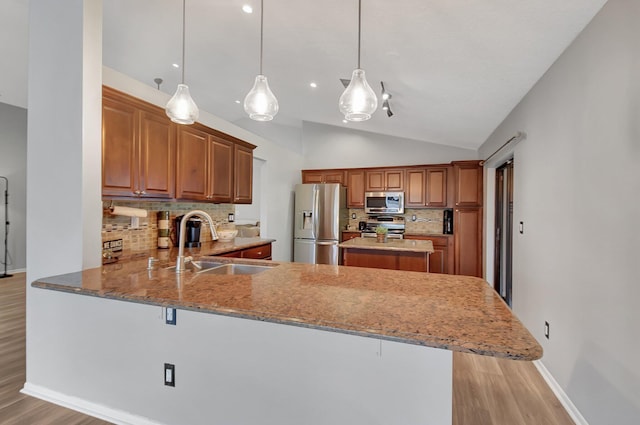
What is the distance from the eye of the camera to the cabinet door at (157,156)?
2422 millimetres

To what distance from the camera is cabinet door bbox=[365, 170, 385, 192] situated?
5777 mm

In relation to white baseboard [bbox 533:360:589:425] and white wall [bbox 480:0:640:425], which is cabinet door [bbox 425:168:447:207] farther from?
white baseboard [bbox 533:360:589:425]

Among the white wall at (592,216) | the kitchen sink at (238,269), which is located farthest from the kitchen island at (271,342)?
the white wall at (592,216)

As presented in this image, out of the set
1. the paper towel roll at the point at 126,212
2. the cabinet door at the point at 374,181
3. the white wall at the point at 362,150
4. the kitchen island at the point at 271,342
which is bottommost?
the kitchen island at the point at 271,342

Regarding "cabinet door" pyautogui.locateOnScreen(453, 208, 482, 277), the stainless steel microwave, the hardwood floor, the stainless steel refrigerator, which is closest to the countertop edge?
the hardwood floor

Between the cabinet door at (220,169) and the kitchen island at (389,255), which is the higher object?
the cabinet door at (220,169)

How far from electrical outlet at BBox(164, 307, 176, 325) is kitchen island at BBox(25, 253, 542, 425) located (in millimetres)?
26

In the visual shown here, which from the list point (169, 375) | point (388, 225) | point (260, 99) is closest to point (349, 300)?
point (169, 375)

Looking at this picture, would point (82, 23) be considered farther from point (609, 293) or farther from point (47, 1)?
point (609, 293)

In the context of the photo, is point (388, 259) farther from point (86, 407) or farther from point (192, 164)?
point (86, 407)

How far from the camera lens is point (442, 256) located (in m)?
5.27

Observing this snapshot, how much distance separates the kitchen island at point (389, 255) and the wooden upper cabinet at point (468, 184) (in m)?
1.90

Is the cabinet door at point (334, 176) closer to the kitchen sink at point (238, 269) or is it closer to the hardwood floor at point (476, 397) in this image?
the hardwood floor at point (476, 397)

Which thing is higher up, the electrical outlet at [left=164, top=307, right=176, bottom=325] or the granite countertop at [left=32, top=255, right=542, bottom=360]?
the granite countertop at [left=32, top=255, right=542, bottom=360]
